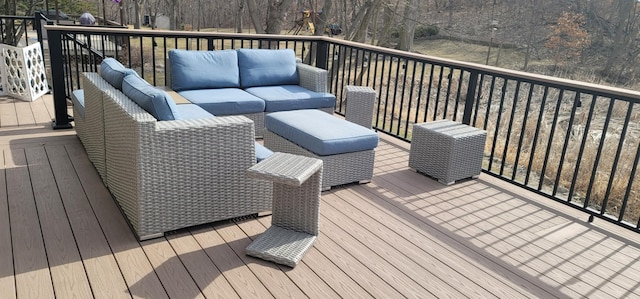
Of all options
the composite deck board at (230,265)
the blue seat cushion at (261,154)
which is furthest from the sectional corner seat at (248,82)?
the composite deck board at (230,265)

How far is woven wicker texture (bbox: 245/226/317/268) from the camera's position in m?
2.39

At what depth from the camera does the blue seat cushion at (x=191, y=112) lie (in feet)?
11.1

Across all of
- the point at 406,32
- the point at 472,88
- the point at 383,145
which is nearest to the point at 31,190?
the point at 383,145

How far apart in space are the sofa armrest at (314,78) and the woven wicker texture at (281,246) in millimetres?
2501

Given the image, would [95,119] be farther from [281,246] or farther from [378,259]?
[378,259]

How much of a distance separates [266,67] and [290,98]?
1.84 ft

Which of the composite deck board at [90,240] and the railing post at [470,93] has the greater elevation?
the railing post at [470,93]

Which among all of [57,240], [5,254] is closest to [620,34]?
[57,240]

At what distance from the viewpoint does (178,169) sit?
2.54m

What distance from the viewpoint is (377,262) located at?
8.16ft

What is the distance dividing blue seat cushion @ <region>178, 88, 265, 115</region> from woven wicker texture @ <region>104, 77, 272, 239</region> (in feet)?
4.31

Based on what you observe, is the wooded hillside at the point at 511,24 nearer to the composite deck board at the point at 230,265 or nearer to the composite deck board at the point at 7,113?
the composite deck board at the point at 7,113

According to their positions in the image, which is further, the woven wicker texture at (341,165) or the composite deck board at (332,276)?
the woven wicker texture at (341,165)

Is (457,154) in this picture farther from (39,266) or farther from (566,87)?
(39,266)
